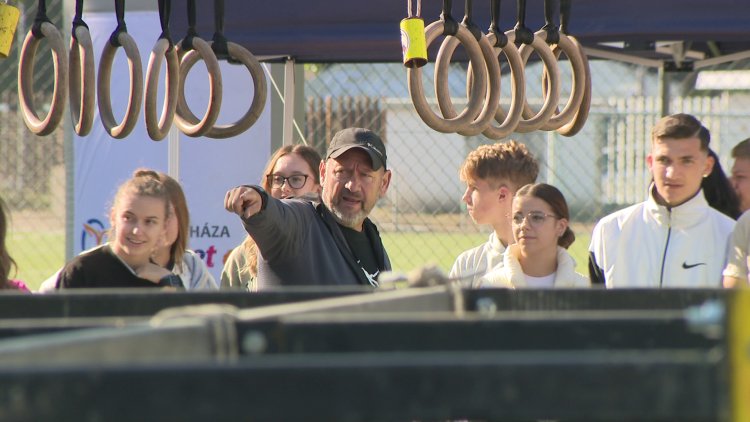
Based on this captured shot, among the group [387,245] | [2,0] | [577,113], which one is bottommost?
[387,245]

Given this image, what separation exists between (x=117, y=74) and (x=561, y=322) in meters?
4.18

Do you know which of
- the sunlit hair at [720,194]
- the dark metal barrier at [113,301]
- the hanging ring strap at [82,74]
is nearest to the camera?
the dark metal barrier at [113,301]

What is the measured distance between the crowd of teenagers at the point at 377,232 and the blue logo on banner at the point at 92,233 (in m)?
1.09

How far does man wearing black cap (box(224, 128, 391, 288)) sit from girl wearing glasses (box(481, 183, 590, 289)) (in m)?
0.42

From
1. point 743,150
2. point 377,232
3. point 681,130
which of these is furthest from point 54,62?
point 743,150

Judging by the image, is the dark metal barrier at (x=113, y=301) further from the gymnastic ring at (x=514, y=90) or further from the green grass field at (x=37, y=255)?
the green grass field at (x=37, y=255)

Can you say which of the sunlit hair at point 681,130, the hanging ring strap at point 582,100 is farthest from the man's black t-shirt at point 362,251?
the sunlit hair at point 681,130

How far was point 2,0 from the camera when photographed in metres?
2.74

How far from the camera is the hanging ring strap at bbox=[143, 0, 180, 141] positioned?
9.14 ft

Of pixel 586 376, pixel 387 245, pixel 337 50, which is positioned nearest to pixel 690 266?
pixel 337 50

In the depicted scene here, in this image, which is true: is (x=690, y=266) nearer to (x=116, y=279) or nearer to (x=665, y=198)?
(x=665, y=198)

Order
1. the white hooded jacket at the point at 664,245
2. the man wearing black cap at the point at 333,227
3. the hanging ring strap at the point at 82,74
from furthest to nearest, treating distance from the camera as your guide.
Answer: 1. the white hooded jacket at the point at 664,245
2. the man wearing black cap at the point at 333,227
3. the hanging ring strap at the point at 82,74

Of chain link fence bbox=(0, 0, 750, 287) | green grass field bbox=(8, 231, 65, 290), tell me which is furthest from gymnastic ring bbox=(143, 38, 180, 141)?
chain link fence bbox=(0, 0, 750, 287)

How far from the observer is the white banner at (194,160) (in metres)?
4.87
